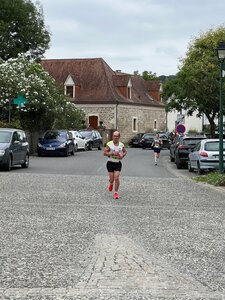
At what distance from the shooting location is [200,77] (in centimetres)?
4369

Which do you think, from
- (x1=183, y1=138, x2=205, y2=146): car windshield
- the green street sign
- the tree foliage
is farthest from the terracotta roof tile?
(x1=183, y1=138, x2=205, y2=146): car windshield

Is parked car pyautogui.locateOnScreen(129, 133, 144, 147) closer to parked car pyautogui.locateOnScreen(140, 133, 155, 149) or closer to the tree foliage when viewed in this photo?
parked car pyautogui.locateOnScreen(140, 133, 155, 149)

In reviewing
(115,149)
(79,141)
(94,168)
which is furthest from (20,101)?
(115,149)

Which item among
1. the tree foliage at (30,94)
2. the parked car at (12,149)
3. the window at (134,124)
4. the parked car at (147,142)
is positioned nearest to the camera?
the parked car at (12,149)

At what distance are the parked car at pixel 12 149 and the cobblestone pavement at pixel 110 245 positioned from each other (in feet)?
26.1

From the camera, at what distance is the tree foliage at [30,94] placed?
1670 inches

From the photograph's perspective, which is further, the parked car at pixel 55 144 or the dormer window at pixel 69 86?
the dormer window at pixel 69 86

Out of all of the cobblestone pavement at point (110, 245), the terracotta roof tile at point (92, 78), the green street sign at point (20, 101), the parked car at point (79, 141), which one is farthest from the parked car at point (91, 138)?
the cobblestone pavement at point (110, 245)

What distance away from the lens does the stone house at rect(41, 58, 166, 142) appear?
7288 centimetres

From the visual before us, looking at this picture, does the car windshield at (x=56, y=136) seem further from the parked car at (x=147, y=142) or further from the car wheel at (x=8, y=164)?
the parked car at (x=147, y=142)

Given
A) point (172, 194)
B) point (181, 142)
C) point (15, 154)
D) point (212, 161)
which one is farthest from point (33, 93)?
point (172, 194)

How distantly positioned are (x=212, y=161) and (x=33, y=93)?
18838mm

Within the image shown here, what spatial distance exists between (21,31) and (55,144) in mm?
22639

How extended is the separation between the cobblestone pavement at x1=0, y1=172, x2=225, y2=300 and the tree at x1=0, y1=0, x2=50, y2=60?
1694 inches
